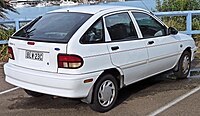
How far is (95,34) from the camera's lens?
5258mm

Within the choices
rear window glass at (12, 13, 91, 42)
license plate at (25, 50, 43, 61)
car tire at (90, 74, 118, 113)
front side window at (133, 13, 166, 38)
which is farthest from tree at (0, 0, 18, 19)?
car tire at (90, 74, 118, 113)

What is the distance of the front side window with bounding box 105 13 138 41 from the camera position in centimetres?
552

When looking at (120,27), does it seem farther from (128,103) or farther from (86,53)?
(128,103)

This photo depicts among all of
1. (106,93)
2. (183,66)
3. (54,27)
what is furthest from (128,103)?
(183,66)

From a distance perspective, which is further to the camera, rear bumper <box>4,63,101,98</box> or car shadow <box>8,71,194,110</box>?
car shadow <box>8,71,194,110</box>

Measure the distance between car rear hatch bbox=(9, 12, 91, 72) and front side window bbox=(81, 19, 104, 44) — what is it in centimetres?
18

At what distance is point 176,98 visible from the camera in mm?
6023

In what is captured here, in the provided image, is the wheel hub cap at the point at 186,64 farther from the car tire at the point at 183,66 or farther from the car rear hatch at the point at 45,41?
the car rear hatch at the point at 45,41

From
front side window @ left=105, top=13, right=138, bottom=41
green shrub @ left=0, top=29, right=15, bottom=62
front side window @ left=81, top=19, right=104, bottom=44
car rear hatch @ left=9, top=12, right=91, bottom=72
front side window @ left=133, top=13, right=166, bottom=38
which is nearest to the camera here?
car rear hatch @ left=9, top=12, right=91, bottom=72

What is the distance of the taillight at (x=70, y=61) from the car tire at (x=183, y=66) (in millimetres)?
3023

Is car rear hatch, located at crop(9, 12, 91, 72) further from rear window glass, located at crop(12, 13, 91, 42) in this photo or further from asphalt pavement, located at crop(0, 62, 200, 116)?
asphalt pavement, located at crop(0, 62, 200, 116)

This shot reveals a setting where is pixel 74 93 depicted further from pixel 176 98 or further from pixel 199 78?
pixel 199 78

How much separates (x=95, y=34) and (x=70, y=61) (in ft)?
2.19

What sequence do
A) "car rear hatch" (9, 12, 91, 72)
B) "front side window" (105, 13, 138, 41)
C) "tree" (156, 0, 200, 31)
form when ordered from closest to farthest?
Answer: "car rear hatch" (9, 12, 91, 72) < "front side window" (105, 13, 138, 41) < "tree" (156, 0, 200, 31)
